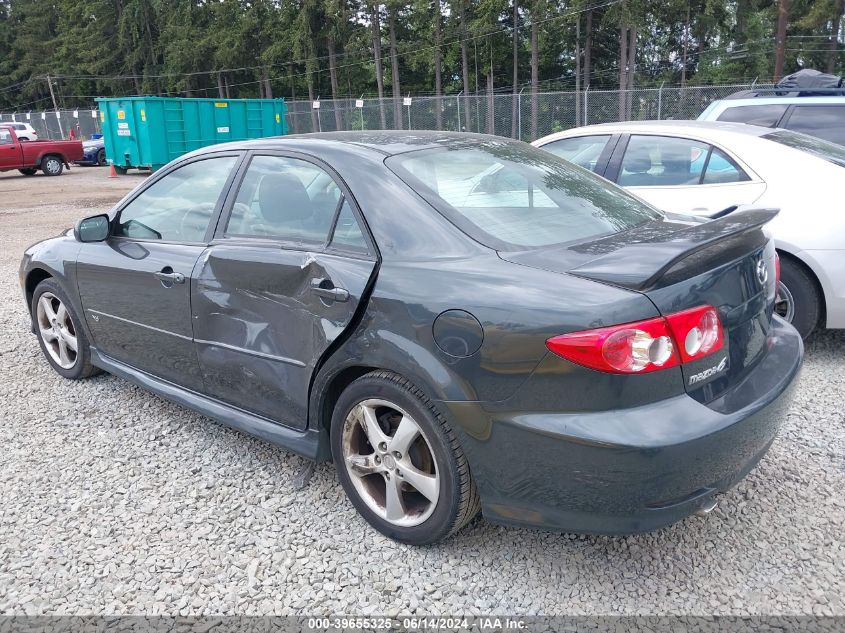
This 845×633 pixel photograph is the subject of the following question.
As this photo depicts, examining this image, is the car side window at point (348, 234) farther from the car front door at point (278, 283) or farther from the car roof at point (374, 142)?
the car roof at point (374, 142)

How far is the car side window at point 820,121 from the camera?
6.77m

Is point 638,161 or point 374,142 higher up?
point 374,142

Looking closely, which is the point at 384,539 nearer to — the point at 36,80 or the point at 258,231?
the point at 258,231

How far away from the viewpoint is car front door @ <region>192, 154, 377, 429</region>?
2730 mm

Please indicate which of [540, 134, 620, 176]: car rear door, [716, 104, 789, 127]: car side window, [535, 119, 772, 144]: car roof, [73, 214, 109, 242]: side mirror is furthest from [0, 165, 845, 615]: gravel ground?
[716, 104, 789, 127]: car side window

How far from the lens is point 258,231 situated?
315 cm

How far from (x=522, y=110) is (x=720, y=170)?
2047cm

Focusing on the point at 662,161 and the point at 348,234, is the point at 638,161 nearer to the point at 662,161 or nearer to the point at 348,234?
the point at 662,161

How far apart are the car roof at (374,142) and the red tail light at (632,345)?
1.28 metres

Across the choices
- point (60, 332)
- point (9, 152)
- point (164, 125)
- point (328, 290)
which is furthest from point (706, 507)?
point (9, 152)

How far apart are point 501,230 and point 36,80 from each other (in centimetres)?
8366

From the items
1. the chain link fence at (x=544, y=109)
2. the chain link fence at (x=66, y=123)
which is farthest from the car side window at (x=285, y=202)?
the chain link fence at (x=66, y=123)

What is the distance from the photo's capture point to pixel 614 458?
209cm

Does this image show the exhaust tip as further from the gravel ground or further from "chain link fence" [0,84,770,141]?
"chain link fence" [0,84,770,141]
